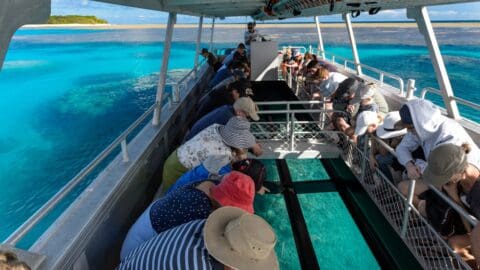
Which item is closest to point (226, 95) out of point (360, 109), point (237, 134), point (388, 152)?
point (237, 134)

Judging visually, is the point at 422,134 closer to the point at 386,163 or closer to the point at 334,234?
the point at 386,163

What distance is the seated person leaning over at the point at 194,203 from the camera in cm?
166

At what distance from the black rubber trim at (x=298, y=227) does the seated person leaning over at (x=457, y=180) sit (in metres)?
1.03

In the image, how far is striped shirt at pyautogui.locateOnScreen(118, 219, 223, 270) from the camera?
1242 mm

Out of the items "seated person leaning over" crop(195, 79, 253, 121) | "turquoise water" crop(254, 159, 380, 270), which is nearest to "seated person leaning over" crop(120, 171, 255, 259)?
"turquoise water" crop(254, 159, 380, 270)

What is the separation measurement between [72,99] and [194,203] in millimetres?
14129

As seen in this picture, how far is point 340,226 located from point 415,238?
2.94 feet

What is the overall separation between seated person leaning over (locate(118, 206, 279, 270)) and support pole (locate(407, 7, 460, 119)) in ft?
9.52

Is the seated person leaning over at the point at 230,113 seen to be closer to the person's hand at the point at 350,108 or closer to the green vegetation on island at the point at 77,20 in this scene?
the person's hand at the point at 350,108

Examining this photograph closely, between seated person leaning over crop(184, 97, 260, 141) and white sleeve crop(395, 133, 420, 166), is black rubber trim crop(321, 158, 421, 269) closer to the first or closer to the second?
white sleeve crop(395, 133, 420, 166)

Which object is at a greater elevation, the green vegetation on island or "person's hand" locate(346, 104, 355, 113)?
the green vegetation on island

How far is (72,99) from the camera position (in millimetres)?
13648

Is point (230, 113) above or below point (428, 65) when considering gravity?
below

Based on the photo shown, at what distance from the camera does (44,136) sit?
8.68 m
